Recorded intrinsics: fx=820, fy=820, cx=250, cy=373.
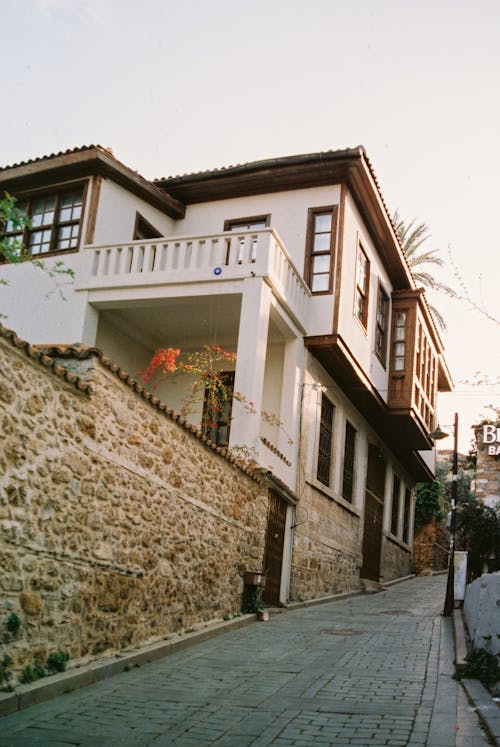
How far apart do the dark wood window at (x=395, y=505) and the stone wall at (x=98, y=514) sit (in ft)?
45.8

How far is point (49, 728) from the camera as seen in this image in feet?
20.4

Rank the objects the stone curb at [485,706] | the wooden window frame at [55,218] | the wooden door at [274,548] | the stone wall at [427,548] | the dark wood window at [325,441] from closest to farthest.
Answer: the stone curb at [485,706] < the wooden door at [274,548] < the wooden window frame at [55,218] < the dark wood window at [325,441] < the stone wall at [427,548]

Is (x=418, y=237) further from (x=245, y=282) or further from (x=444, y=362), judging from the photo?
(x=245, y=282)

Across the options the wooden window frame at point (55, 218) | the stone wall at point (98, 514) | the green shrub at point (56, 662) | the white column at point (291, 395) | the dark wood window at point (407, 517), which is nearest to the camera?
the stone wall at point (98, 514)

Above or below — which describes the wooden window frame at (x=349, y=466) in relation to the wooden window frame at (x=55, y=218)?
below

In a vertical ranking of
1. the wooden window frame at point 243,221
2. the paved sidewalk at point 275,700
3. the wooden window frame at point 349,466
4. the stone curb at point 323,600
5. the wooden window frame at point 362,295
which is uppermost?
the wooden window frame at point 243,221

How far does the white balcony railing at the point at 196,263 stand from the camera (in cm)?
1416

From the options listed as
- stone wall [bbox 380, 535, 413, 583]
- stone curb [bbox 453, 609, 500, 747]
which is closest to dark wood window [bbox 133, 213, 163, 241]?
stone curb [bbox 453, 609, 500, 747]

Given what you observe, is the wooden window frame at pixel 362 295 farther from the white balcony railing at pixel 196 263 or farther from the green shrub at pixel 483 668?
the green shrub at pixel 483 668

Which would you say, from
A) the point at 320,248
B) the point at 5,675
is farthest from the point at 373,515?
the point at 5,675

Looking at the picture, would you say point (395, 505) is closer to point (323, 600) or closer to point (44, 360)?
point (323, 600)

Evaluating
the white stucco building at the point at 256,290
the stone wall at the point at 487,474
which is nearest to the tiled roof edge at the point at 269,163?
the white stucco building at the point at 256,290

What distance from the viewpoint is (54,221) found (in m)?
15.8

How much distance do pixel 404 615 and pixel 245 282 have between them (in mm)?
6342
